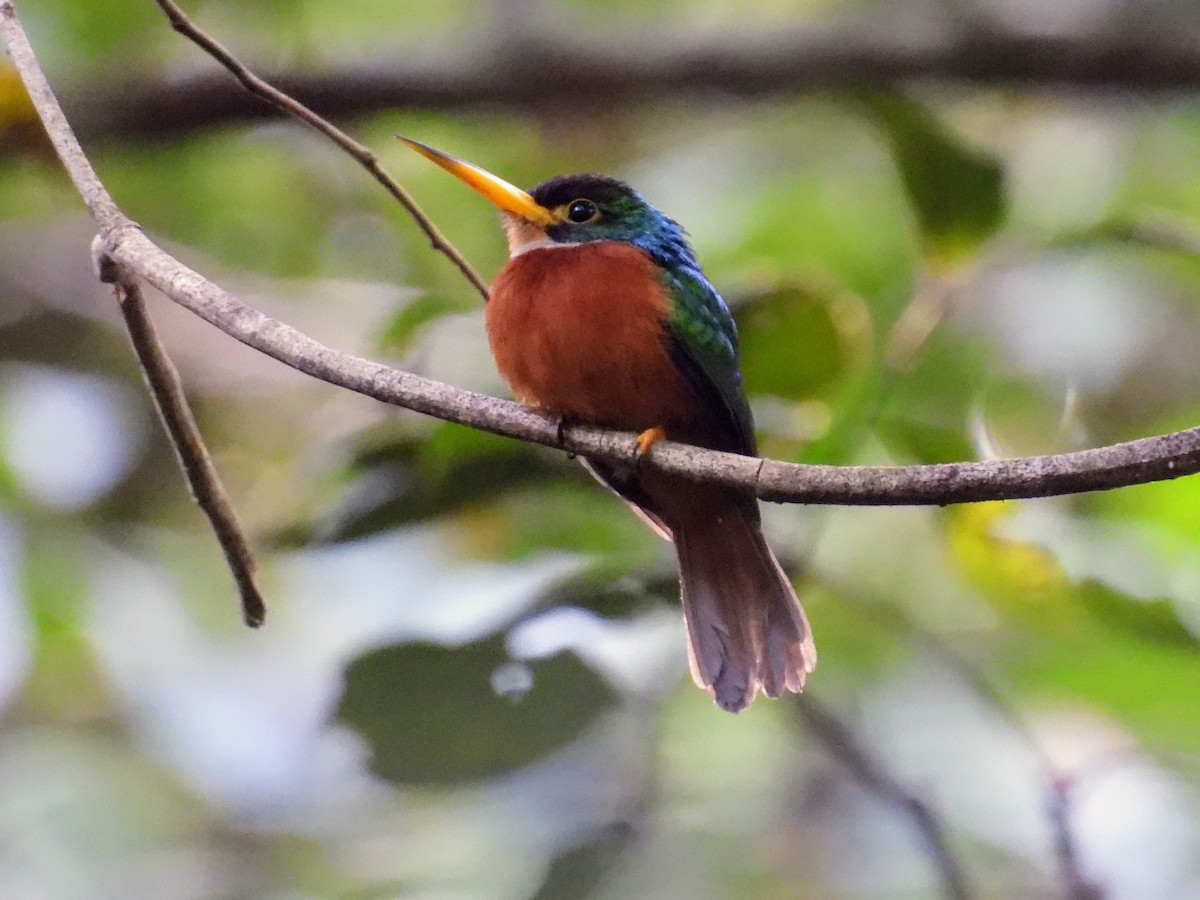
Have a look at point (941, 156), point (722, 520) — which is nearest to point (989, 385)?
point (941, 156)

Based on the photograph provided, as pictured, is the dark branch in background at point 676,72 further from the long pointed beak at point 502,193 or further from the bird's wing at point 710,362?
the bird's wing at point 710,362

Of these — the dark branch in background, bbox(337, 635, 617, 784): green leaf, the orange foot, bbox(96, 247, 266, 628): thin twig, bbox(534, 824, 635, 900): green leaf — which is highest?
bbox(96, 247, 266, 628): thin twig

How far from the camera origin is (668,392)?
2.27 meters

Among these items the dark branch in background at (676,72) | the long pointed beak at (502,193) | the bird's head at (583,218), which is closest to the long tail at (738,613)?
the bird's head at (583,218)

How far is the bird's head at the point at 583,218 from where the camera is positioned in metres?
2.59

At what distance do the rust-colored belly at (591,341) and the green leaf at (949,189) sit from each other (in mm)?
607

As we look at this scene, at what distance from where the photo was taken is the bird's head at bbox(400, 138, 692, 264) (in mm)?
2592

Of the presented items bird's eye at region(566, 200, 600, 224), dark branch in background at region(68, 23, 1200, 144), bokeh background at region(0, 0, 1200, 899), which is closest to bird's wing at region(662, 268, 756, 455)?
bokeh background at region(0, 0, 1200, 899)

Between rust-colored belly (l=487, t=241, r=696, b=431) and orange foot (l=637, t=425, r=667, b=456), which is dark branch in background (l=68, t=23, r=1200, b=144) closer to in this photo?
rust-colored belly (l=487, t=241, r=696, b=431)

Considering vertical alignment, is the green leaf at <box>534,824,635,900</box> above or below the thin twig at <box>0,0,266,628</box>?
below

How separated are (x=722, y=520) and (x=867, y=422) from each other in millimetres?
311

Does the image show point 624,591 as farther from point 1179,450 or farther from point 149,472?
point 149,472

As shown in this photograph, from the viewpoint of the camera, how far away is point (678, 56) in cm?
368

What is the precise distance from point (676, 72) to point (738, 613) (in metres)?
1.86
